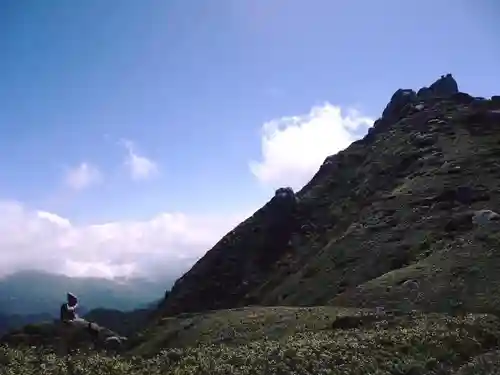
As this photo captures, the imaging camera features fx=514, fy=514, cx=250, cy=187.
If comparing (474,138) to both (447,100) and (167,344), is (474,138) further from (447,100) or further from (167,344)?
(167,344)

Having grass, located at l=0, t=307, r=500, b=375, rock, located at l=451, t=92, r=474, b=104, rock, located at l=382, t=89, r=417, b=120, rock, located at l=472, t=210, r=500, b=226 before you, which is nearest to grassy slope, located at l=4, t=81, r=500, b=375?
grass, located at l=0, t=307, r=500, b=375

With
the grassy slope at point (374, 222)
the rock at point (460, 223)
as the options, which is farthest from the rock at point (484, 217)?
the grassy slope at point (374, 222)

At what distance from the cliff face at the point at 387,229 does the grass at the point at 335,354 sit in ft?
42.6

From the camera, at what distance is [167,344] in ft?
220

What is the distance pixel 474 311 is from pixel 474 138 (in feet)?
312

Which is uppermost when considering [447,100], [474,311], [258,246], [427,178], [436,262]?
[447,100]

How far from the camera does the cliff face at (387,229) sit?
6456 centimetres

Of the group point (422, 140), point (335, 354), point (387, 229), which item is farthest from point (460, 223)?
point (335, 354)

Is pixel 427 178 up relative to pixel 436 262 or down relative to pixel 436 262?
up

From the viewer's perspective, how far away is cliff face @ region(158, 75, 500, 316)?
64.6m

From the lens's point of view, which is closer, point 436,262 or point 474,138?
point 436,262

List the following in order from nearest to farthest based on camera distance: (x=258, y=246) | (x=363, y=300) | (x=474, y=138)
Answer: (x=363, y=300), (x=474, y=138), (x=258, y=246)

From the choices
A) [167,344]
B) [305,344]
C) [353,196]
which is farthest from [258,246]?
[305,344]

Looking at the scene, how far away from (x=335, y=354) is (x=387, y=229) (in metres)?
71.1
